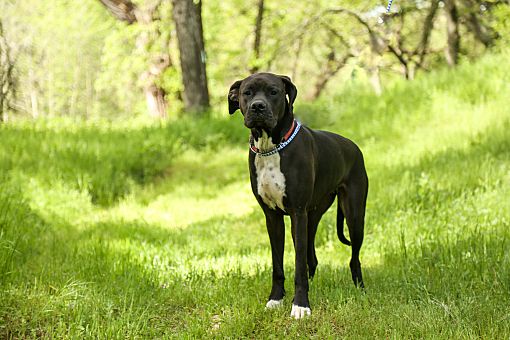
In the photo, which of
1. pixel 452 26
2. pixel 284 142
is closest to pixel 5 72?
pixel 284 142

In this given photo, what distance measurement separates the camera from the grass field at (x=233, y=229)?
3734 mm

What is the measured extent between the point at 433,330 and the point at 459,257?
161cm

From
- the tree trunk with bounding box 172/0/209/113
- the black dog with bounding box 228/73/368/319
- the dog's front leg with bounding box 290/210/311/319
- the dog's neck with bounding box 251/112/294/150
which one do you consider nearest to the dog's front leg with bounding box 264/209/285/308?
the black dog with bounding box 228/73/368/319

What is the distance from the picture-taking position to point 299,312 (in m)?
3.79

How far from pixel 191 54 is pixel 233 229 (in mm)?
7235

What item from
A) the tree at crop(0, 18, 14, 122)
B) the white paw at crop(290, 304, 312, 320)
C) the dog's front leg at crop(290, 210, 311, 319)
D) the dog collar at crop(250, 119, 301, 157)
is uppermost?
the tree at crop(0, 18, 14, 122)

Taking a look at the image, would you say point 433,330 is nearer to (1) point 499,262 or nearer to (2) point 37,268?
(1) point 499,262

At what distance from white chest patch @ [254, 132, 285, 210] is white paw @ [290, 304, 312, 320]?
0.73 m

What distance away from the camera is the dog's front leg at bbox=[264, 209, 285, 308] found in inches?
164

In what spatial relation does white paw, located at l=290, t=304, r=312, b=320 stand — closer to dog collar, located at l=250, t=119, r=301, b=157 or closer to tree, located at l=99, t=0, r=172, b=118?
dog collar, located at l=250, t=119, r=301, b=157

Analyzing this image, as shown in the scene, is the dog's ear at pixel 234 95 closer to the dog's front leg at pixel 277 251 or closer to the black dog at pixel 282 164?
the black dog at pixel 282 164

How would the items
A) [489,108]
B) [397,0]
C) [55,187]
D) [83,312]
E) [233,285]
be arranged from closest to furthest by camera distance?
[83,312], [233,285], [55,187], [489,108], [397,0]

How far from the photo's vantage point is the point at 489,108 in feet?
29.3

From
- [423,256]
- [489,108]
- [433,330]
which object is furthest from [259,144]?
[489,108]
